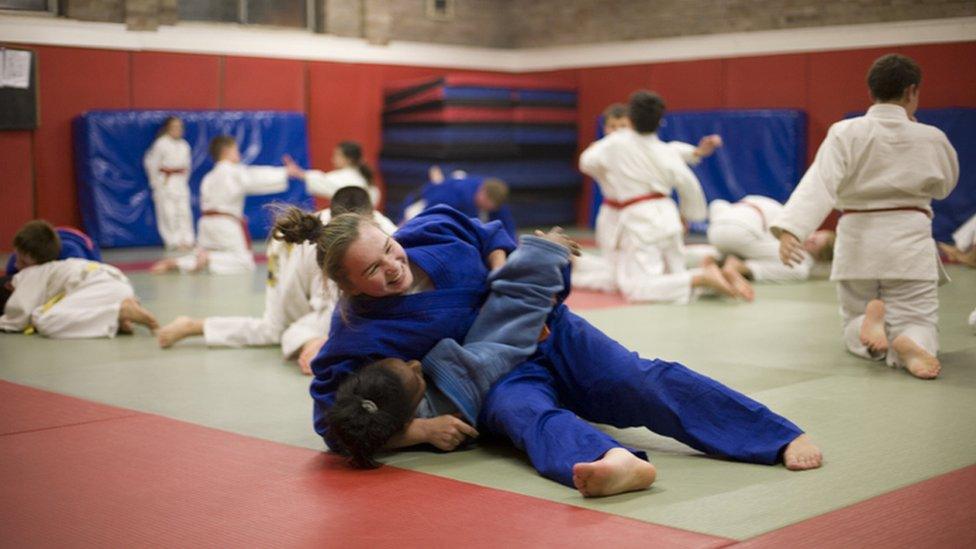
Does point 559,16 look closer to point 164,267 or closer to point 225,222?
point 225,222

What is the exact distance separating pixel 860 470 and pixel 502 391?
45.4 inches

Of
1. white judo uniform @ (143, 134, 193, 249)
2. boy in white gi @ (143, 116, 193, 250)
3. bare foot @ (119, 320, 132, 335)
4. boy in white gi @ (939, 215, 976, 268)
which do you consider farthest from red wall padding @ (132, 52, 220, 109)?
boy in white gi @ (939, 215, 976, 268)

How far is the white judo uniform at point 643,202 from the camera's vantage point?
8.31 m

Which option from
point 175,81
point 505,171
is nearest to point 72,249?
point 175,81

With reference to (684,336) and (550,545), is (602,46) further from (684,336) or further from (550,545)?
(550,545)

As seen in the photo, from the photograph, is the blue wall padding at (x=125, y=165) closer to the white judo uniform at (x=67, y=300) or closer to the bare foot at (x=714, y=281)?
the white judo uniform at (x=67, y=300)

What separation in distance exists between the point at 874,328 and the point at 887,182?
681mm

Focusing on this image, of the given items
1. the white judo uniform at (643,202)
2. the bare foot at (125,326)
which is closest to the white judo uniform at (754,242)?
the white judo uniform at (643,202)

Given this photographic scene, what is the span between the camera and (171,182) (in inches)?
487

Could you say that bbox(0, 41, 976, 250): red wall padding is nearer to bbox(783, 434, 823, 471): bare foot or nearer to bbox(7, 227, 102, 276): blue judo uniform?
bbox(7, 227, 102, 276): blue judo uniform

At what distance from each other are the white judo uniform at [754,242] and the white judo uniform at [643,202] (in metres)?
0.67

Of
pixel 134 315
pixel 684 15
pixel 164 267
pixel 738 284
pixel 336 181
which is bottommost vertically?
pixel 164 267

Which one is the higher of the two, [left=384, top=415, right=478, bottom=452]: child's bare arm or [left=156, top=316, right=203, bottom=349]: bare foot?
[left=384, top=415, right=478, bottom=452]: child's bare arm

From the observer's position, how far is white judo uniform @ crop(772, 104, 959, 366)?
5270 millimetres
